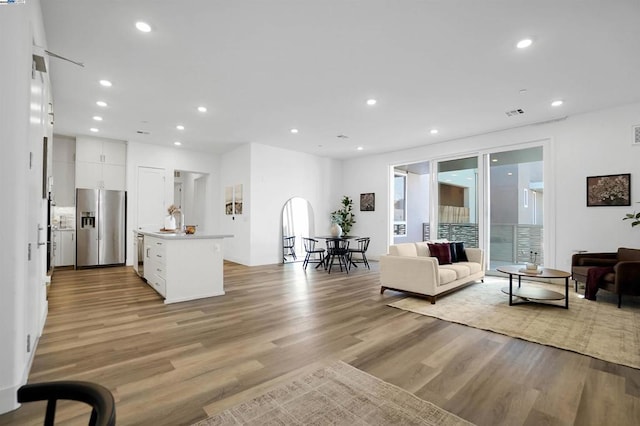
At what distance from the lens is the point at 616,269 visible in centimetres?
402

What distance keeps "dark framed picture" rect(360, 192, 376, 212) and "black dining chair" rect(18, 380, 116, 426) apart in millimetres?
8430

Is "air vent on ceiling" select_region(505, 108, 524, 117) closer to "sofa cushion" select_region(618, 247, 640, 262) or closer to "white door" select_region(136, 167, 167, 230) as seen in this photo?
"sofa cushion" select_region(618, 247, 640, 262)

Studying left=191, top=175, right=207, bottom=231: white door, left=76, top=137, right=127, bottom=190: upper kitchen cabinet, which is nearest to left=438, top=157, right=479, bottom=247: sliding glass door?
left=191, top=175, right=207, bottom=231: white door

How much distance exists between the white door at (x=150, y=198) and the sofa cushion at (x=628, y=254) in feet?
31.1

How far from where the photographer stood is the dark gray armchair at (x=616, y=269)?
156 inches

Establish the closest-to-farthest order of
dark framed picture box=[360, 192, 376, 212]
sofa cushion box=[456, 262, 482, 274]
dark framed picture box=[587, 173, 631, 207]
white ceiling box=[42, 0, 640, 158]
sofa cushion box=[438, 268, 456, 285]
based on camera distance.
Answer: white ceiling box=[42, 0, 640, 158] < sofa cushion box=[438, 268, 456, 285] < dark framed picture box=[587, 173, 631, 207] < sofa cushion box=[456, 262, 482, 274] < dark framed picture box=[360, 192, 376, 212]

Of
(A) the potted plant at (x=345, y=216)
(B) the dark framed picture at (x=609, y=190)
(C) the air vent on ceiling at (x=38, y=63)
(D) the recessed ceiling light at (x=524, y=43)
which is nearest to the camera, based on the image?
(C) the air vent on ceiling at (x=38, y=63)

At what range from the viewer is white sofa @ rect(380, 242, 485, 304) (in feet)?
13.9

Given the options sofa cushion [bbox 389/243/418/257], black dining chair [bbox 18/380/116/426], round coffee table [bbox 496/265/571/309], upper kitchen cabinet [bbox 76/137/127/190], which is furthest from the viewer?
upper kitchen cabinet [bbox 76/137/127/190]

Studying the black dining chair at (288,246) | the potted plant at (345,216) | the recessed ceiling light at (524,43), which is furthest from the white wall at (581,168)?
the black dining chair at (288,246)

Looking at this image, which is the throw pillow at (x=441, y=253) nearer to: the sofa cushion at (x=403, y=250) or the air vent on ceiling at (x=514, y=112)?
the sofa cushion at (x=403, y=250)

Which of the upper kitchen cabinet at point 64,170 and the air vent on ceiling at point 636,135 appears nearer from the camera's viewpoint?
the air vent on ceiling at point 636,135

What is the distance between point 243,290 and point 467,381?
361 cm

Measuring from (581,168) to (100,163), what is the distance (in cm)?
1034
